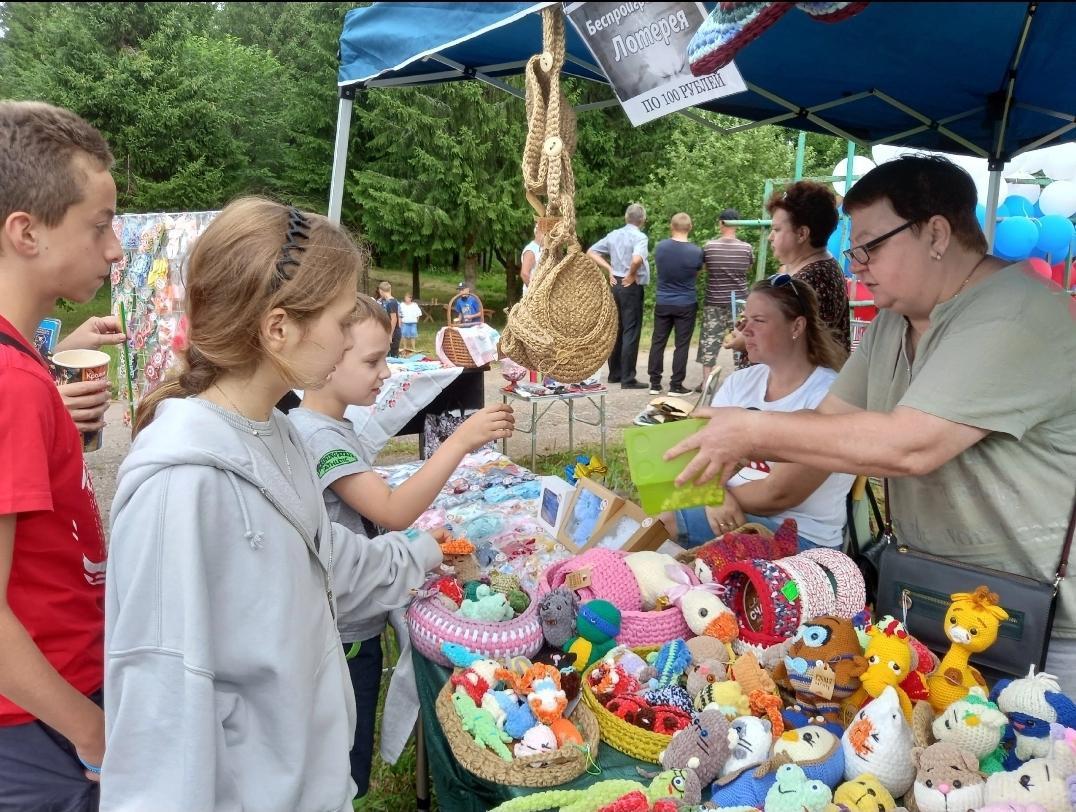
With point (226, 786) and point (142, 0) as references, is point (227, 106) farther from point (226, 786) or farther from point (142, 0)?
point (226, 786)

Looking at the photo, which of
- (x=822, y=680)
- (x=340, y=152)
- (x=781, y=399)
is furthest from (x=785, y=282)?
(x=340, y=152)

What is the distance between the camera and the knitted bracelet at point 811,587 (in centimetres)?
156

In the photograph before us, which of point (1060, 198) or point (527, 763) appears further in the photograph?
point (1060, 198)

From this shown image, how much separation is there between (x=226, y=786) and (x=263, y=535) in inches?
14.2

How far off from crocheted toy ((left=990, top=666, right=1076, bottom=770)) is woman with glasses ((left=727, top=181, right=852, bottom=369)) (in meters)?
2.29

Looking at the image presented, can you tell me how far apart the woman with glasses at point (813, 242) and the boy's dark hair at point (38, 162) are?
2.76 meters

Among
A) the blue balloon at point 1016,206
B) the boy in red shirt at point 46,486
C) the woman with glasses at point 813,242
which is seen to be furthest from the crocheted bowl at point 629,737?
the blue balloon at point 1016,206

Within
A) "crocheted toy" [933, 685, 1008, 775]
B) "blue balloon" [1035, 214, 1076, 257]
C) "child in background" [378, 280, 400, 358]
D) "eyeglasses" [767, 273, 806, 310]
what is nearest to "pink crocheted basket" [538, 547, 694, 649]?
"crocheted toy" [933, 685, 1008, 775]

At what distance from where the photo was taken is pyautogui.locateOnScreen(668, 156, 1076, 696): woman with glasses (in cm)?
141

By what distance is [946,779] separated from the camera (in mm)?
1081

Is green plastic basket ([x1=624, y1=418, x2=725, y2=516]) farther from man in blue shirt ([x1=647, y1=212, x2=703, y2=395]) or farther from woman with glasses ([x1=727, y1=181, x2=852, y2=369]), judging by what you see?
man in blue shirt ([x1=647, y1=212, x2=703, y2=395])

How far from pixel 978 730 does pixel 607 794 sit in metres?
0.58

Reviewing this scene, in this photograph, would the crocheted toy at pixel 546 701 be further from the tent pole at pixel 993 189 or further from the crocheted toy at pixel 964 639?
the tent pole at pixel 993 189

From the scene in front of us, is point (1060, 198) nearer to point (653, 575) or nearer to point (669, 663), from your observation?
point (653, 575)
